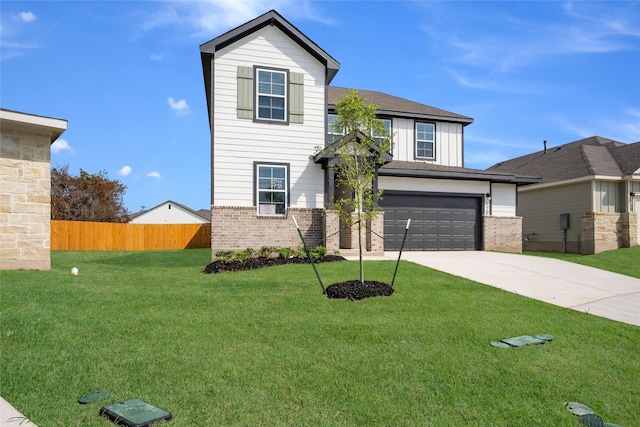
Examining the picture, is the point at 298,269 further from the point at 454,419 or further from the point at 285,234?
the point at 454,419

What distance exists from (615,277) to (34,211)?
1664cm

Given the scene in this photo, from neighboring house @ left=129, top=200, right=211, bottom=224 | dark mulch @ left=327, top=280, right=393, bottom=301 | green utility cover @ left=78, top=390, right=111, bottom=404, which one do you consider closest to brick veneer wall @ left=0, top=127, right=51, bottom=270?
dark mulch @ left=327, top=280, right=393, bottom=301

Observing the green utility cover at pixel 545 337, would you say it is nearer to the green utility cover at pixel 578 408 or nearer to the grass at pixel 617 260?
the green utility cover at pixel 578 408

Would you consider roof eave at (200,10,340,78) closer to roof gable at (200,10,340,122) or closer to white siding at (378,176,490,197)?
roof gable at (200,10,340,122)

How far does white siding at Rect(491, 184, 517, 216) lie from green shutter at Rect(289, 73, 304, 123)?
9.47 m

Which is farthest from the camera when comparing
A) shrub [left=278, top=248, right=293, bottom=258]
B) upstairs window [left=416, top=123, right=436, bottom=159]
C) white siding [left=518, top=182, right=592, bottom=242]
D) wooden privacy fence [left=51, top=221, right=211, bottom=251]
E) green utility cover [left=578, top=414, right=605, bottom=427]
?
wooden privacy fence [left=51, top=221, right=211, bottom=251]

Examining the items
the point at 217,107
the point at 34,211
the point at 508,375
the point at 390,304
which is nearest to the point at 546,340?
the point at 508,375

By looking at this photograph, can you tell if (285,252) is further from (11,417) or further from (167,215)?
(167,215)

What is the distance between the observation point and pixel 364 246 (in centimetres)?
1563

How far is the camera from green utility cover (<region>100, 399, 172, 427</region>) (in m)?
3.55

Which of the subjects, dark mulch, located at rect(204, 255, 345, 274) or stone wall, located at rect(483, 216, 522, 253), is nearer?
dark mulch, located at rect(204, 255, 345, 274)

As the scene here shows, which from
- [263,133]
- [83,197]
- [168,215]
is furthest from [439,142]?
[168,215]

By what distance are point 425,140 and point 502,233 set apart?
5.37 m

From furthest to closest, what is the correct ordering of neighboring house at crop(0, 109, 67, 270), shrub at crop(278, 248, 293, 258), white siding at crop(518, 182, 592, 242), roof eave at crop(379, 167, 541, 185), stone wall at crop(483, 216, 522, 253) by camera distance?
white siding at crop(518, 182, 592, 242)
stone wall at crop(483, 216, 522, 253)
roof eave at crop(379, 167, 541, 185)
shrub at crop(278, 248, 293, 258)
neighboring house at crop(0, 109, 67, 270)
